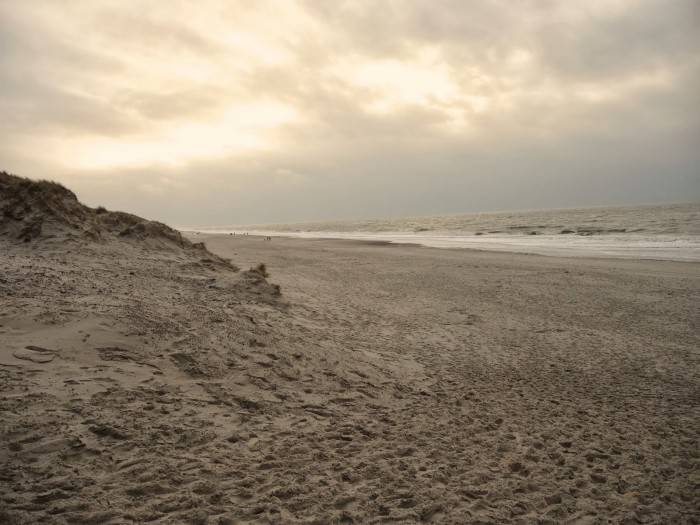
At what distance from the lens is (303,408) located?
4605 mm

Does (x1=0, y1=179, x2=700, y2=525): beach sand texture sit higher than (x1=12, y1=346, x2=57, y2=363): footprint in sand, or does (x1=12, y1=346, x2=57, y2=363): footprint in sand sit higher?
(x1=12, y1=346, x2=57, y2=363): footprint in sand

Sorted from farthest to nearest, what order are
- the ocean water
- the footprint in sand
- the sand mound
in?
the ocean water
the sand mound
the footprint in sand

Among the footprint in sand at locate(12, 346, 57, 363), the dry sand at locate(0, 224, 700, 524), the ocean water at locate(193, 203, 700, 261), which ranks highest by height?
the ocean water at locate(193, 203, 700, 261)

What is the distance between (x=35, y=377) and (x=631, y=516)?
514cm

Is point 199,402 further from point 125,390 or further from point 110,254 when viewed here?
point 110,254

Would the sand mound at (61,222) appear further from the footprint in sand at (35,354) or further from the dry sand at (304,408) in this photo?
the footprint in sand at (35,354)

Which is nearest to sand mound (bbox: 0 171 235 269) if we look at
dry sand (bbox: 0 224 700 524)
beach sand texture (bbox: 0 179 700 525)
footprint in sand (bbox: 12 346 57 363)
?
beach sand texture (bbox: 0 179 700 525)

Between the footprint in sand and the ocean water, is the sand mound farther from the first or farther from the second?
the ocean water

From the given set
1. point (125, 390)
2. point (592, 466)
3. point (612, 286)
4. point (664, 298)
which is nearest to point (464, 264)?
point (612, 286)

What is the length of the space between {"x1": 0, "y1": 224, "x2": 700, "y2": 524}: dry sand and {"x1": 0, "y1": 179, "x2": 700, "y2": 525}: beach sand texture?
21 mm

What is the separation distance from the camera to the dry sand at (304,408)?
10.2 feet

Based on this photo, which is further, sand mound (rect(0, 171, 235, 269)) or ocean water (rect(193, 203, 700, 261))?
ocean water (rect(193, 203, 700, 261))

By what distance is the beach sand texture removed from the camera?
3115mm

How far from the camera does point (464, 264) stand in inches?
708
